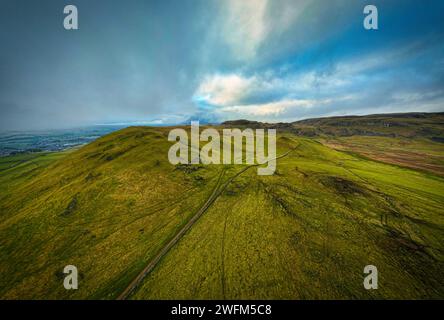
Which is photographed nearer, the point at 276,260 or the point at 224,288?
the point at 224,288

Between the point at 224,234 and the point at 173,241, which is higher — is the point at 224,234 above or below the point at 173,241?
above

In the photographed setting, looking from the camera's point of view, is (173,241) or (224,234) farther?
(224,234)

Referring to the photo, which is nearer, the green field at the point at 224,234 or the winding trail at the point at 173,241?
the winding trail at the point at 173,241

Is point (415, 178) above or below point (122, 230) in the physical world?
above

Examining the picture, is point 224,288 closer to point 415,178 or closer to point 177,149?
point 177,149

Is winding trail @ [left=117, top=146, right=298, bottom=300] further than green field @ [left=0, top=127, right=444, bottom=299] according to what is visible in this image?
No

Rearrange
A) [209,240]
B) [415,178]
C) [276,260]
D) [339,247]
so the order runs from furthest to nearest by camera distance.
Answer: [415,178]
[209,240]
[339,247]
[276,260]
